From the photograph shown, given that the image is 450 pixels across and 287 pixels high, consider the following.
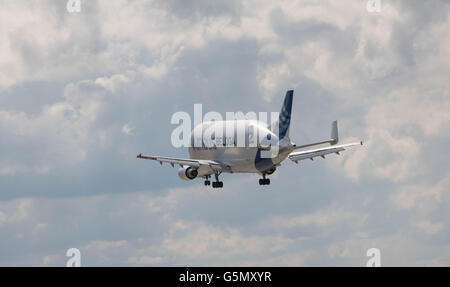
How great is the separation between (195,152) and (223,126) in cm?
844

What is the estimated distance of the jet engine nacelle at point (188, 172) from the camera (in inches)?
4793

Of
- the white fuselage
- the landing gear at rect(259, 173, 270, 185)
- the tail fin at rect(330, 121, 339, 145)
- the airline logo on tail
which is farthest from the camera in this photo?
the landing gear at rect(259, 173, 270, 185)

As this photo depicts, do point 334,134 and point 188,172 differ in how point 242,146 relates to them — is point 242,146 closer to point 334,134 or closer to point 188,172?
point 188,172

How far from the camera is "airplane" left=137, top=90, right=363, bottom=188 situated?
114 m

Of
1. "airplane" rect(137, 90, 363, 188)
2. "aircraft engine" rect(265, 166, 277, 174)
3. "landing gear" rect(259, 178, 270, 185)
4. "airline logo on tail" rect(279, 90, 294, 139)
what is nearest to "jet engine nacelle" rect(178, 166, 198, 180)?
"airplane" rect(137, 90, 363, 188)

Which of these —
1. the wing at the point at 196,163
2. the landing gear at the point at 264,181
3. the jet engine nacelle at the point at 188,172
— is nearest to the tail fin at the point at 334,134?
the landing gear at the point at 264,181

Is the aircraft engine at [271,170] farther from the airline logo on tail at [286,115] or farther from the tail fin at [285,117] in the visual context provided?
the airline logo on tail at [286,115]

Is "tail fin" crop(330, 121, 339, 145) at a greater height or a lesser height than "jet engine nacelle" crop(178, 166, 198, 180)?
greater

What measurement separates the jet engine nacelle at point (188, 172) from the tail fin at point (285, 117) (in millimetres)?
13745

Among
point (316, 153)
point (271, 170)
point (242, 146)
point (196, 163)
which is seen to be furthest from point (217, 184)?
point (316, 153)

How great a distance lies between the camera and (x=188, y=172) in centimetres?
12169

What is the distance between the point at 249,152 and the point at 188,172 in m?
9.57

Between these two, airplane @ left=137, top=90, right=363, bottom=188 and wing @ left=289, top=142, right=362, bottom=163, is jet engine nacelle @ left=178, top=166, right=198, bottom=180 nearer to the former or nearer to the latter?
airplane @ left=137, top=90, right=363, bottom=188
